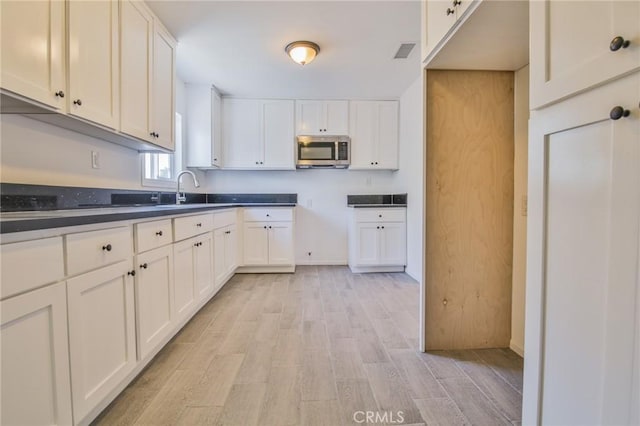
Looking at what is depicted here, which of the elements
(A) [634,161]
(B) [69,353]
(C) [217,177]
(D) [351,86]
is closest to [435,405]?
(A) [634,161]

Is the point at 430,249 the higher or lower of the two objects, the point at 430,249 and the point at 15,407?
the higher

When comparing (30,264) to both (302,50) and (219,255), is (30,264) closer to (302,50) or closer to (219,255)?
(219,255)

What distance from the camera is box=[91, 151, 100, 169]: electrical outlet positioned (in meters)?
1.95

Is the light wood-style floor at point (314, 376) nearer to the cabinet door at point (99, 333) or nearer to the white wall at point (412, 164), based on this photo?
the cabinet door at point (99, 333)

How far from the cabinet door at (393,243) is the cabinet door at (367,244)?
68 mm

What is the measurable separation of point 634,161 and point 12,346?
1.70 metres

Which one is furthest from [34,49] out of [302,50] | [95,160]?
[302,50]

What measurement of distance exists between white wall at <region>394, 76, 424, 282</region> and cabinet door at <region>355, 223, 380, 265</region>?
1.38 ft

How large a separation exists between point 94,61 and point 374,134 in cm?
326

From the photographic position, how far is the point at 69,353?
1043 mm

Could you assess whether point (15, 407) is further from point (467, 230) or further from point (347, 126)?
point (347, 126)

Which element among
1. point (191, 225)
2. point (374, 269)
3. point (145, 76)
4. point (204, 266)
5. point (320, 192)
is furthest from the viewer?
point (320, 192)

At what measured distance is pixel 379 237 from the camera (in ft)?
12.7

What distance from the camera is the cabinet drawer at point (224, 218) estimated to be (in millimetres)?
2846
